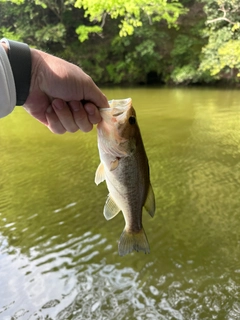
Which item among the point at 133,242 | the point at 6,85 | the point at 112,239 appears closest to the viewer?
the point at 6,85

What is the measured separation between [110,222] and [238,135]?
19.6 feet

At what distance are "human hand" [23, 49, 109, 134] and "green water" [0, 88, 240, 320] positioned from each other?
9.14 feet

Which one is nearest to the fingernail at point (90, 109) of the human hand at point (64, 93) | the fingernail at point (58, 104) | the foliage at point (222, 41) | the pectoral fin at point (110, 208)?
the human hand at point (64, 93)

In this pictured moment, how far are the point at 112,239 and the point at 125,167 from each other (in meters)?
3.46

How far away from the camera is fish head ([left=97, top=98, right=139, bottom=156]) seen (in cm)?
191

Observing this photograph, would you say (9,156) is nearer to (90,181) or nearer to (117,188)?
(90,181)

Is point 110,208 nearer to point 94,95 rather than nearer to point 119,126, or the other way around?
point 119,126

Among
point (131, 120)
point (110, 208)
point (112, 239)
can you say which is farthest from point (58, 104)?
point (112, 239)

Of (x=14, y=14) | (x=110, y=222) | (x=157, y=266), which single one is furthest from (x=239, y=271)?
(x=14, y=14)

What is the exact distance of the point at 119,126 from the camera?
1.91 meters

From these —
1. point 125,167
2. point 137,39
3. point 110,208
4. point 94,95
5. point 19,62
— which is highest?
point 19,62

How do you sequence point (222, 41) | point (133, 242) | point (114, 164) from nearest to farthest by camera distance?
1. point (114, 164)
2. point (133, 242)
3. point (222, 41)

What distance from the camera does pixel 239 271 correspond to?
456cm

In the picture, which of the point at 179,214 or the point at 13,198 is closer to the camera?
the point at 179,214
